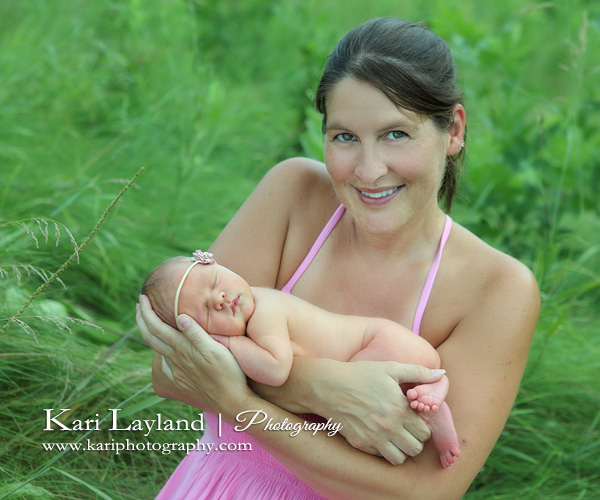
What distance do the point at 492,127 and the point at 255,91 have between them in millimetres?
2546

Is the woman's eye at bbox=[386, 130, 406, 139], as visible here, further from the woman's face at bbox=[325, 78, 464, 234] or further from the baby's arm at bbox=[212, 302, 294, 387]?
the baby's arm at bbox=[212, 302, 294, 387]

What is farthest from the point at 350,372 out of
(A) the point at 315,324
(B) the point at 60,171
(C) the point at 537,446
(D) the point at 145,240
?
(B) the point at 60,171

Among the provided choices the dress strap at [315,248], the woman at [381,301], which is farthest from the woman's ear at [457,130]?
the dress strap at [315,248]

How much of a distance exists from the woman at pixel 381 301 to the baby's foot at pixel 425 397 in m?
0.04

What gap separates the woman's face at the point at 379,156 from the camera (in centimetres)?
196

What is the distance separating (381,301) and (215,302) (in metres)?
0.51

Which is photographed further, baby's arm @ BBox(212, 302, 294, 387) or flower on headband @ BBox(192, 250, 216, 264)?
flower on headband @ BBox(192, 250, 216, 264)

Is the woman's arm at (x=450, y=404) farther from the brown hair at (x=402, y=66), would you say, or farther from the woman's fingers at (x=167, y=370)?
the brown hair at (x=402, y=66)

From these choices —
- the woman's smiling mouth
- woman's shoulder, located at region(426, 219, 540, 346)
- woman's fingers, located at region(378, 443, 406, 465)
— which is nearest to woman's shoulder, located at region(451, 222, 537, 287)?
woman's shoulder, located at region(426, 219, 540, 346)

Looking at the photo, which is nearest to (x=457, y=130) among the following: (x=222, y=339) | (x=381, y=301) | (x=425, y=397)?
(x=381, y=301)

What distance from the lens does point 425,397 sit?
1792 mm

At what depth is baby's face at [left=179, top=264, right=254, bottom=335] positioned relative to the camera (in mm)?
2037

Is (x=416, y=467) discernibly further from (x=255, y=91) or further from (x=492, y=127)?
(x=255, y=91)

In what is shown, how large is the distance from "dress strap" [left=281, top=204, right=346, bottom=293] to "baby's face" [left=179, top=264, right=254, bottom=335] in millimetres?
228
